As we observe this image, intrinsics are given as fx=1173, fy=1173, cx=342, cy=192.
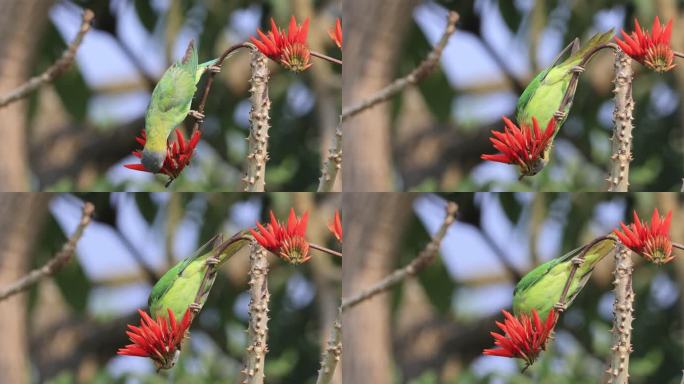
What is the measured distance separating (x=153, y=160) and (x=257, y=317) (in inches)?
20.1

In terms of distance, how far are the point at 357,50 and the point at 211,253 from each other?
72 cm

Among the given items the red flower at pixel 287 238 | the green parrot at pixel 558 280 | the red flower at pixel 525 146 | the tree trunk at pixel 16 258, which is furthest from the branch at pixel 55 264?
the green parrot at pixel 558 280

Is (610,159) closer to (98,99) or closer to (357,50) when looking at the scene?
(357,50)

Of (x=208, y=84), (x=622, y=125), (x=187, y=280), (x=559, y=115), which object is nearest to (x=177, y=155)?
(x=208, y=84)

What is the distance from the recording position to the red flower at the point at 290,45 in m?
3.24

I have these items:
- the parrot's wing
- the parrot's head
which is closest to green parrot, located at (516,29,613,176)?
the parrot's wing

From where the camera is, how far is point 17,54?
3436 mm

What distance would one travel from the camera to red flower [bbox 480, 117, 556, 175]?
3.19 meters

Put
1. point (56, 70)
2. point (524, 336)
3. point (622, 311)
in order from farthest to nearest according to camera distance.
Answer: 1. point (56, 70)
2. point (524, 336)
3. point (622, 311)

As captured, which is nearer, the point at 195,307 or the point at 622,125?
the point at 622,125

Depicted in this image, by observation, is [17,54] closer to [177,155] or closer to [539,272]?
[177,155]

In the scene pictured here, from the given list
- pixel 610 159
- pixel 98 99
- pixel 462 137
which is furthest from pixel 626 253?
pixel 98 99

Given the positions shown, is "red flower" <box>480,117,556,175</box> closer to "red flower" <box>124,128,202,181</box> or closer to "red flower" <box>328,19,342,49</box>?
"red flower" <box>328,19,342,49</box>

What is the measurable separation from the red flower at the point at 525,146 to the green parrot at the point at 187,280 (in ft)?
2.42
